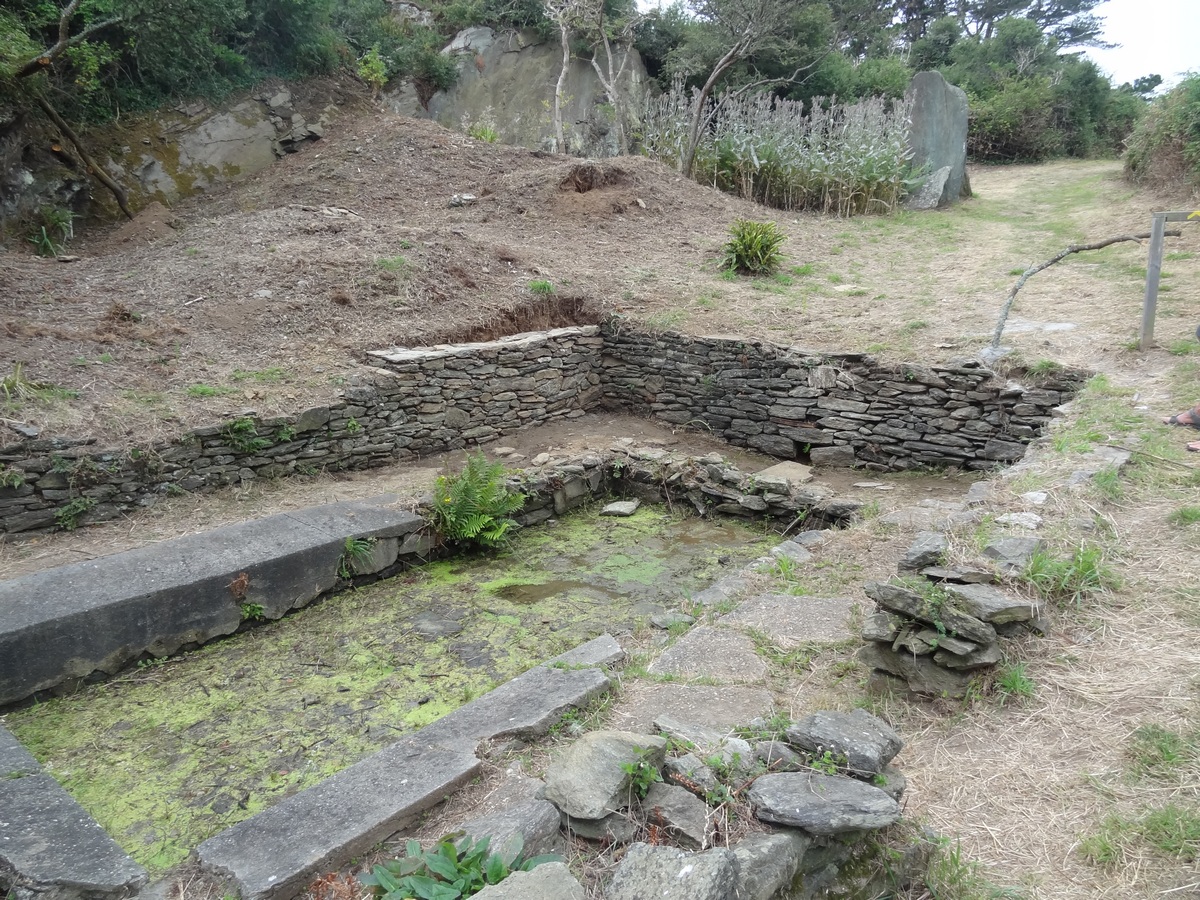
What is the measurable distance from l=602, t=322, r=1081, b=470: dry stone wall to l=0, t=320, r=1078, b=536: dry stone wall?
12 mm

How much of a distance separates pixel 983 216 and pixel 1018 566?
1123 centimetres

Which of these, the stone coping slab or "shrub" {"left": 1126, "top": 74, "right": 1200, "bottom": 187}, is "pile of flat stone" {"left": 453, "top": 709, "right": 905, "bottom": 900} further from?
"shrub" {"left": 1126, "top": 74, "right": 1200, "bottom": 187}

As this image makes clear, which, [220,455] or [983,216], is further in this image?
[983,216]

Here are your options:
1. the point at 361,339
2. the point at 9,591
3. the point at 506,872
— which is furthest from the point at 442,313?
the point at 506,872

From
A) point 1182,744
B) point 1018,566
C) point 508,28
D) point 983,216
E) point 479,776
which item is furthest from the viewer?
point 508,28

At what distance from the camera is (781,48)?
53.0 feet

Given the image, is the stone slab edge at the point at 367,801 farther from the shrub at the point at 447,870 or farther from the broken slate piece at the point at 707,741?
the broken slate piece at the point at 707,741

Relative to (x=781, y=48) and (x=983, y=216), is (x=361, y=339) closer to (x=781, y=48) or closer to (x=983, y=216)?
(x=983, y=216)

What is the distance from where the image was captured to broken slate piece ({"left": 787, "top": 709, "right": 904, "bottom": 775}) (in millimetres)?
2363

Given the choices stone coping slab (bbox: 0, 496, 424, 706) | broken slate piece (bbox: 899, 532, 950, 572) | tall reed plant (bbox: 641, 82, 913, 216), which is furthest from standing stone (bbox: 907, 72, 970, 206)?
stone coping slab (bbox: 0, 496, 424, 706)

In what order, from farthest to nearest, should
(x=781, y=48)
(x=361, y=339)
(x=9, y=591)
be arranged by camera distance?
(x=781, y=48), (x=361, y=339), (x=9, y=591)

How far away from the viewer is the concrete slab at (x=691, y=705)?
295 centimetres

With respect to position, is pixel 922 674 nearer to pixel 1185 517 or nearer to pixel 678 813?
pixel 678 813

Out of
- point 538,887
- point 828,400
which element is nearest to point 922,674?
point 538,887
